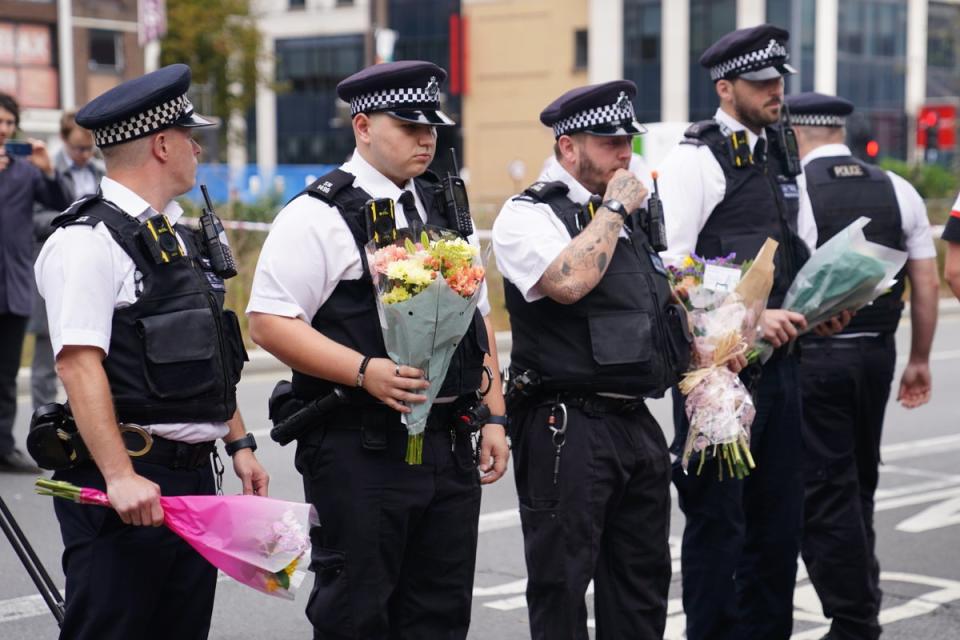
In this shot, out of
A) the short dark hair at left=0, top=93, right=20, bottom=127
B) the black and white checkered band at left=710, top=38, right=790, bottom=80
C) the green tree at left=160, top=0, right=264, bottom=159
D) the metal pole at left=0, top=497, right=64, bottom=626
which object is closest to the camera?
the metal pole at left=0, top=497, right=64, bottom=626

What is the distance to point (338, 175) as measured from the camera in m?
3.88

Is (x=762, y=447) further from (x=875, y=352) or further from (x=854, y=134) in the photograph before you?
(x=854, y=134)

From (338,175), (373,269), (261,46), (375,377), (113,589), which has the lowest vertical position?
(113,589)

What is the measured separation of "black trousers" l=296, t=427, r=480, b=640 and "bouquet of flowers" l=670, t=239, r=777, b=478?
920 millimetres

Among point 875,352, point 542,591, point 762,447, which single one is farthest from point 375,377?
point 875,352

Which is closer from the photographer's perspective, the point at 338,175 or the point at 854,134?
the point at 338,175

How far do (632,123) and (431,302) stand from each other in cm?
114

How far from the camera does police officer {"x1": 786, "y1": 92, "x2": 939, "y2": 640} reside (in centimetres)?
526

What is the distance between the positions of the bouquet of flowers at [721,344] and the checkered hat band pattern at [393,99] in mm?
1162

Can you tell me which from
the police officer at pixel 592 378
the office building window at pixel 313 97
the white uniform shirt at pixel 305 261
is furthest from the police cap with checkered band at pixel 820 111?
the office building window at pixel 313 97

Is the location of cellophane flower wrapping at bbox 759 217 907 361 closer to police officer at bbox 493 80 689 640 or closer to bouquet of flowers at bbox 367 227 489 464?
police officer at bbox 493 80 689 640

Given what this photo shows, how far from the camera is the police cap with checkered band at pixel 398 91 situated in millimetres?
3883

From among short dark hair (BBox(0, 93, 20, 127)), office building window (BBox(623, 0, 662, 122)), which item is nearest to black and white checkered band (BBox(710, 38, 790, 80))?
short dark hair (BBox(0, 93, 20, 127))

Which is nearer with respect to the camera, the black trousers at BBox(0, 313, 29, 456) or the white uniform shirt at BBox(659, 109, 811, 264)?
the white uniform shirt at BBox(659, 109, 811, 264)
